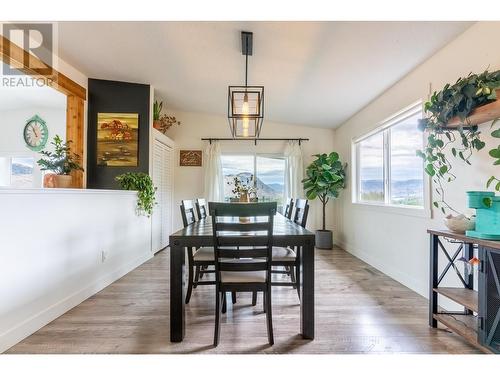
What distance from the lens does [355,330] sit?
6.96ft

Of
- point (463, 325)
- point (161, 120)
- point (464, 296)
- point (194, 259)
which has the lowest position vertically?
point (463, 325)

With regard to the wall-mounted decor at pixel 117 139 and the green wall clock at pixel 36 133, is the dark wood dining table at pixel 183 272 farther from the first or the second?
the green wall clock at pixel 36 133

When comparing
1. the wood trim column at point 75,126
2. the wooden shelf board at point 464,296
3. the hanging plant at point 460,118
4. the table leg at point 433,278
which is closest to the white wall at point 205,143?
the wood trim column at point 75,126

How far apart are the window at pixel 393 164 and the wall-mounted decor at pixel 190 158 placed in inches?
122

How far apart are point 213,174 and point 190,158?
62 centimetres

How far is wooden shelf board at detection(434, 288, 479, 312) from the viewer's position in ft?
6.04

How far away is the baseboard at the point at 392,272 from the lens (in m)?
2.88

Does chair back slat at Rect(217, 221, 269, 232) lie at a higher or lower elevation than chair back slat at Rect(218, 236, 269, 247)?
higher

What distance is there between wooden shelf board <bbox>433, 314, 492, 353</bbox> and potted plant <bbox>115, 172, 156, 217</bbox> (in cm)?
364

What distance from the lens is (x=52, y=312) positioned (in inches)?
90.5

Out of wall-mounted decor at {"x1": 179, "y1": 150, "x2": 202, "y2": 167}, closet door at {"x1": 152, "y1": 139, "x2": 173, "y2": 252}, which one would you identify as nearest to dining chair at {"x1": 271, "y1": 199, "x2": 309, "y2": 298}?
closet door at {"x1": 152, "y1": 139, "x2": 173, "y2": 252}

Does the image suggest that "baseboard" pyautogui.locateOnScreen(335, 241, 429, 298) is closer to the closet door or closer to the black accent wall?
the closet door

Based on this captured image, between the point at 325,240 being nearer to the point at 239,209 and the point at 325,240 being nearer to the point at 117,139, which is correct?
the point at 239,209

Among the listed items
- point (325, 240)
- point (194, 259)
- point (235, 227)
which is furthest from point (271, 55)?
point (325, 240)
